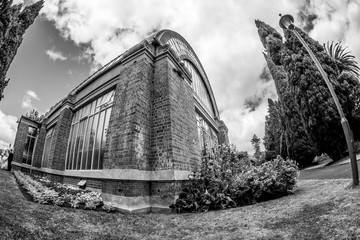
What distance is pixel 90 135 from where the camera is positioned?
719 centimetres

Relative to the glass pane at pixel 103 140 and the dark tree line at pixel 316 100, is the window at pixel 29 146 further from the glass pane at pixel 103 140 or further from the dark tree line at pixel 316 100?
the dark tree line at pixel 316 100

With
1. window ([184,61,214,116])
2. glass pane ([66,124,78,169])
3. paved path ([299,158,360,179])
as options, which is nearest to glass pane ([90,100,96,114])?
glass pane ([66,124,78,169])

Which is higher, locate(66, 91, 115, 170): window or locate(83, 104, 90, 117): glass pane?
locate(83, 104, 90, 117): glass pane

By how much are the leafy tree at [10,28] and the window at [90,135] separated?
10.9ft

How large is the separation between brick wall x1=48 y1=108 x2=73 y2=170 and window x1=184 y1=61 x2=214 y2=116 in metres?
7.56

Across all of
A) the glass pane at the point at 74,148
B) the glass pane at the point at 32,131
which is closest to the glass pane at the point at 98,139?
the glass pane at the point at 74,148

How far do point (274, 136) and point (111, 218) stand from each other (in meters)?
25.9

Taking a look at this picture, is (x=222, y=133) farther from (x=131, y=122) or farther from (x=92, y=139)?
(x=131, y=122)

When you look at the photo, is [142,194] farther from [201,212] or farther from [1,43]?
[1,43]

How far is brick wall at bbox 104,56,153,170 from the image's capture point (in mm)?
4480

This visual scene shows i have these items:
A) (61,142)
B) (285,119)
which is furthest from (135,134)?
(285,119)

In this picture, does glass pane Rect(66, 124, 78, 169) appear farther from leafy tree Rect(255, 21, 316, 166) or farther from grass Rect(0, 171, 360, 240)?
leafy tree Rect(255, 21, 316, 166)

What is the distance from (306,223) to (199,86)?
11299 mm

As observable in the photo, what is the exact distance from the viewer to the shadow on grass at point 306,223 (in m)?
2.12
